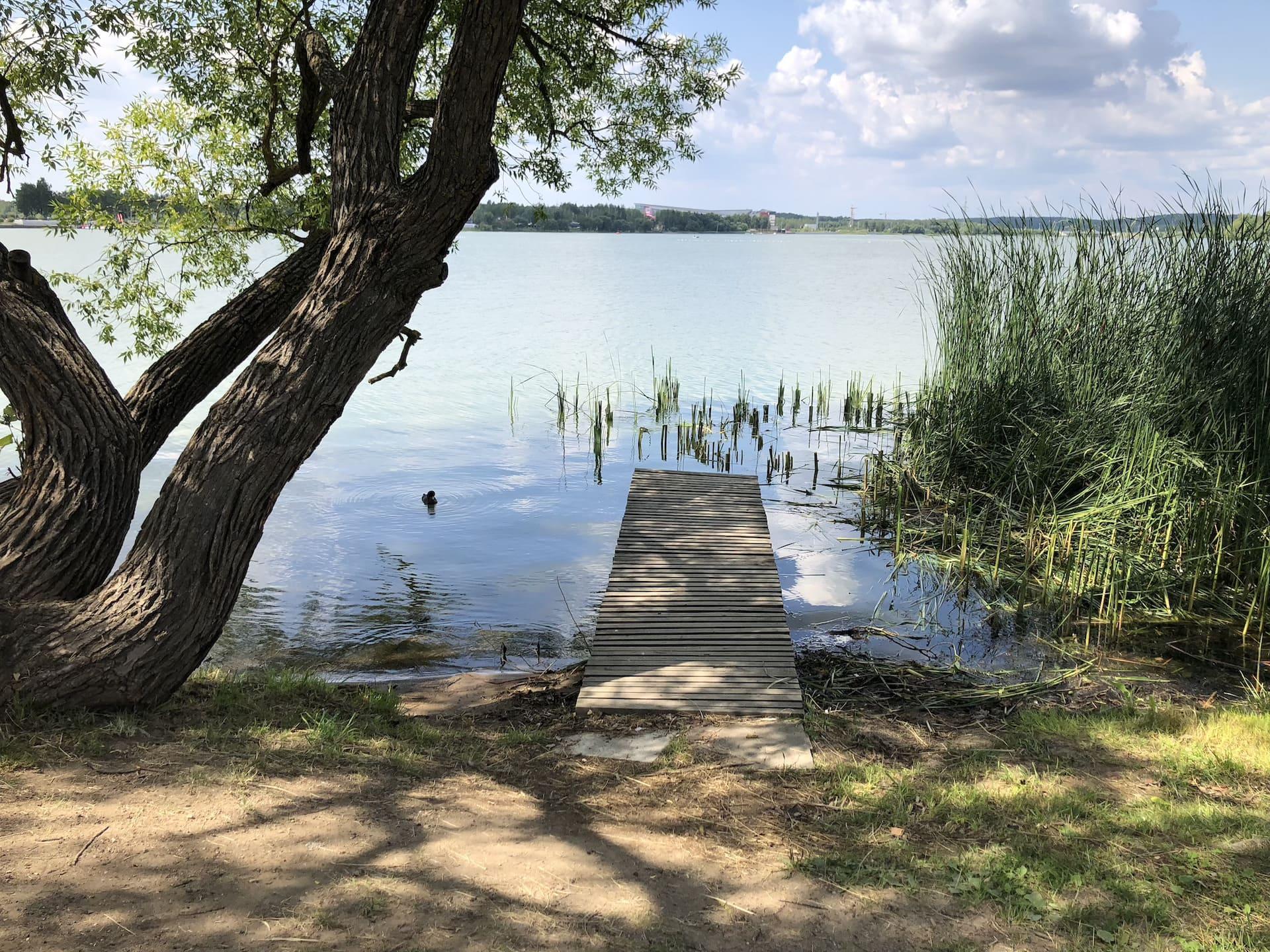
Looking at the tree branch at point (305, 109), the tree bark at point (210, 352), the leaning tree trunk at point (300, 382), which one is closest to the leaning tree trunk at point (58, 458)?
the leaning tree trunk at point (300, 382)

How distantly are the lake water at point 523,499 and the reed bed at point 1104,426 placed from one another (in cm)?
79

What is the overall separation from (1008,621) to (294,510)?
6.84 metres

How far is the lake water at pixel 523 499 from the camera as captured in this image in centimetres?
638

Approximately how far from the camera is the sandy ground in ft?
7.70

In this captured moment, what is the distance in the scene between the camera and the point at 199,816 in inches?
112

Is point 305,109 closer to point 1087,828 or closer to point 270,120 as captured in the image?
point 270,120

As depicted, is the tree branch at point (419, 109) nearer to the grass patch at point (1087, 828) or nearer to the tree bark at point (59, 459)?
the tree bark at point (59, 459)

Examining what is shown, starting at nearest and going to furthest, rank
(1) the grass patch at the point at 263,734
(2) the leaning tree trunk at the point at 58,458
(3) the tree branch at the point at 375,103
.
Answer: (1) the grass patch at the point at 263,734 < (2) the leaning tree trunk at the point at 58,458 < (3) the tree branch at the point at 375,103

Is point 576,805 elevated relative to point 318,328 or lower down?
lower down

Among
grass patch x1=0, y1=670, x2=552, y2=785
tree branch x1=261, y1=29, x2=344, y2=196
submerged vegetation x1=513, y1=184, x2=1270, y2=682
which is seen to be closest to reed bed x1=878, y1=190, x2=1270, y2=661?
submerged vegetation x1=513, y1=184, x2=1270, y2=682

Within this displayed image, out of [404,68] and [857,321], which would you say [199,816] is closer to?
[404,68]

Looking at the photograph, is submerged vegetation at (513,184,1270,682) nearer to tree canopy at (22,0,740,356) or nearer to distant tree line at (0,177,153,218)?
tree canopy at (22,0,740,356)

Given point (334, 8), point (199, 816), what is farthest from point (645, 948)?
point (334, 8)

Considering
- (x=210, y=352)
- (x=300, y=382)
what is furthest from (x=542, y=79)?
(x=300, y=382)
